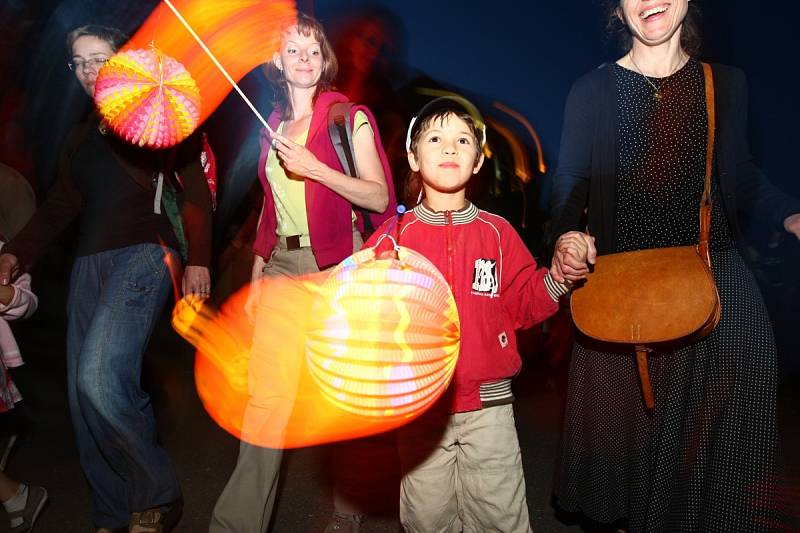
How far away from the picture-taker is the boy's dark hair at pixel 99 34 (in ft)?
10.6

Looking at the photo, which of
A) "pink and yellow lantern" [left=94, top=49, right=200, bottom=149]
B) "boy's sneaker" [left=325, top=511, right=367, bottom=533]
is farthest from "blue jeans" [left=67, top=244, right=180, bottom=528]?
"boy's sneaker" [left=325, top=511, right=367, bottom=533]

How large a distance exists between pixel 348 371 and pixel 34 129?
9333 millimetres

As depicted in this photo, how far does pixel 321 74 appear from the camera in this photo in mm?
3162

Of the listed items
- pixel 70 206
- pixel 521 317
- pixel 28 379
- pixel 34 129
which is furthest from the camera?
pixel 34 129

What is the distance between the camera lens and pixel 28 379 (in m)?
7.07

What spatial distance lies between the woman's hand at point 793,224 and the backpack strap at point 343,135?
1.82m

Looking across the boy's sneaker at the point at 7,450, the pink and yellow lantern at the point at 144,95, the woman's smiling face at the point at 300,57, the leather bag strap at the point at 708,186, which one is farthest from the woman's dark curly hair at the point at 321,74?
the boy's sneaker at the point at 7,450

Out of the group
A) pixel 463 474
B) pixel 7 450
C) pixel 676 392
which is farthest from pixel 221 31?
pixel 676 392

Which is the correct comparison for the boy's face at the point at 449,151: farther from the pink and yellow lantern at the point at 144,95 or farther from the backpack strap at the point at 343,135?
the pink and yellow lantern at the point at 144,95

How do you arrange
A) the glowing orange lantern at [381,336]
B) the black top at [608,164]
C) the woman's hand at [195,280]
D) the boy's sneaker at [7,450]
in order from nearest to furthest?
the glowing orange lantern at [381,336]
the black top at [608,164]
the woman's hand at [195,280]
the boy's sneaker at [7,450]

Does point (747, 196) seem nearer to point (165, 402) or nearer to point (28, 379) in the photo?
point (165, 402)

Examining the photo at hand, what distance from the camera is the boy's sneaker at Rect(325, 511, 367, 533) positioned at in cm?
Answer: 344

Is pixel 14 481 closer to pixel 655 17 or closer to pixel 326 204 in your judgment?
pixel 326 204

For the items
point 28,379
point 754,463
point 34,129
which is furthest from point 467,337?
point 34,129
